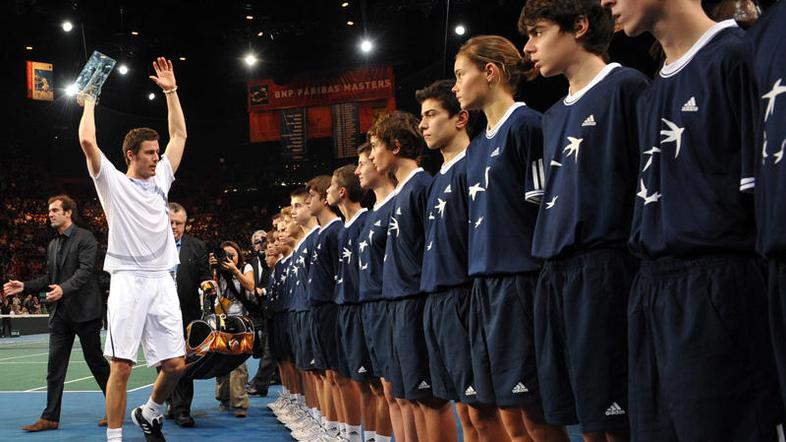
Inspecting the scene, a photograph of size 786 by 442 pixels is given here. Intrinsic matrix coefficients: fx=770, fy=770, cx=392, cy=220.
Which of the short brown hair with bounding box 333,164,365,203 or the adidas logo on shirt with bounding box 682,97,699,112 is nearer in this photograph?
the adidas logo on shirt with bounding box 682,97,699,112

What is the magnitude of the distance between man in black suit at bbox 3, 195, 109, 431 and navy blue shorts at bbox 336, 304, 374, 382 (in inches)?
127

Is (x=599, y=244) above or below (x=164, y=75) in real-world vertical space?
below

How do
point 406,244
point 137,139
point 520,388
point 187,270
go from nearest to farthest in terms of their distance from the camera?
point 520,388 < point 406,244 < point 137,139 < point 187,270

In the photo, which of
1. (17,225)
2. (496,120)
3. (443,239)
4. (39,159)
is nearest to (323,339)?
(443,239)

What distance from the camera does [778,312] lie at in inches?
62.9

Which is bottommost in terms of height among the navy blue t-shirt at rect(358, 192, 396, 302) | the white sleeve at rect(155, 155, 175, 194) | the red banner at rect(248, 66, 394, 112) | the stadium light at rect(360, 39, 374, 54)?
the navy blue t-shirt at rect(358, 192, 396, 302)

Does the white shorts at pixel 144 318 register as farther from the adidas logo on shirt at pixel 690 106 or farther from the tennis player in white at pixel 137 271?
the adidas logo on shirt at pixel 690 106

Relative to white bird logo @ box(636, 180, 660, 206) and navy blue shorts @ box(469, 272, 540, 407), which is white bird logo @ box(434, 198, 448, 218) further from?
white bird logo @ box(636, 180, 660, 206)

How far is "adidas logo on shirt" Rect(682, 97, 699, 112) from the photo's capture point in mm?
1949

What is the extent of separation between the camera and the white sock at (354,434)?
5.28 metres

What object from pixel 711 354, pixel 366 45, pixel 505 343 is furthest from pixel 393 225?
pixel 366 45

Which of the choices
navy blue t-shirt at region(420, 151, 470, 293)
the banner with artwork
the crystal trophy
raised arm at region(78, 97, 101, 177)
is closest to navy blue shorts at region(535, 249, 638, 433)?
navy blue t-shirt at region(420, 151, 470, 293)

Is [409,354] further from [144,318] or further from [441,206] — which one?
[144,318]

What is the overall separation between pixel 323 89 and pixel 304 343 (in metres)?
14.0
